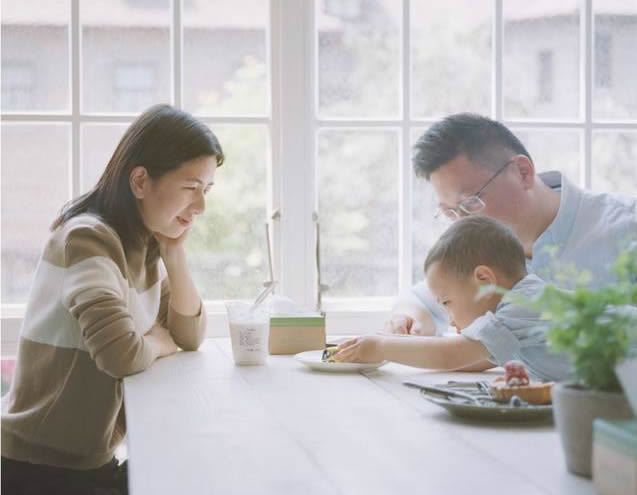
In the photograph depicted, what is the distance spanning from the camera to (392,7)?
288cm

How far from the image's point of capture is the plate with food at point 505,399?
1329 mm

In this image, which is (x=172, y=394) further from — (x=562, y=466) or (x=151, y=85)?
(x=151, y=85)

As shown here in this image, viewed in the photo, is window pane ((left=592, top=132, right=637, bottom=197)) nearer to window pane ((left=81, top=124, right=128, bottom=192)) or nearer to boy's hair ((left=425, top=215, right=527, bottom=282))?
boy's hair ((left=425, top=215, right=527, bottom=282))

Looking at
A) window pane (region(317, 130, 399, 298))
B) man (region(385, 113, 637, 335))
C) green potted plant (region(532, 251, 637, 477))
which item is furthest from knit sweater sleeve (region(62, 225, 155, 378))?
green potted plant (region(532, 251, 637, 477))

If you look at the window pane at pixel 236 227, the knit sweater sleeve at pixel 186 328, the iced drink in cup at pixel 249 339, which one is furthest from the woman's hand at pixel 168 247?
the window pane at pixel 236 227

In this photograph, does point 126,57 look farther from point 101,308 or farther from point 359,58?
point 101,308

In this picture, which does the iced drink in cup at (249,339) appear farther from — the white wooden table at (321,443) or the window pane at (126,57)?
the window pane at (126,57)

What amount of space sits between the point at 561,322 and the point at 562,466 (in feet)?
0.69

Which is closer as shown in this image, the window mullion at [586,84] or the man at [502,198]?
the man at [502,198]

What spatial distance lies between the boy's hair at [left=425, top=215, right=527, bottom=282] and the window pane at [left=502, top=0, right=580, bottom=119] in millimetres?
1128

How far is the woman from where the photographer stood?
1933 mm

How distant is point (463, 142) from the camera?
241cm

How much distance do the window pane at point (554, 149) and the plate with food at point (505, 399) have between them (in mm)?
1610

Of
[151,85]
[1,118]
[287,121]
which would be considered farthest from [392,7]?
[1,118]
